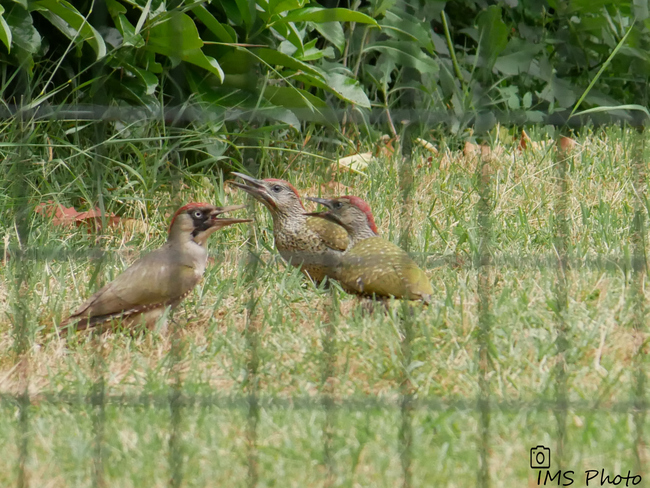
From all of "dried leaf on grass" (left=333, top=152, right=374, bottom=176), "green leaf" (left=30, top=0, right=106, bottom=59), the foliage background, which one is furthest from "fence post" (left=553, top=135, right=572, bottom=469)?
"green leaf" (left=30, top=0, right=106, bottom=59)

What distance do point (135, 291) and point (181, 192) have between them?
1.15 m

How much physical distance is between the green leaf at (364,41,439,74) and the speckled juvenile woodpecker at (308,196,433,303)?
4.80ft

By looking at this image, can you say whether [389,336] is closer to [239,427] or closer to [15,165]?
[239,427]

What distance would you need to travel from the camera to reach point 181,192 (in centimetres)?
371

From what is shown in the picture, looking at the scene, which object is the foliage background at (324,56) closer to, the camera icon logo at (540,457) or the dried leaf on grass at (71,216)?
the dried leaf on grass at (71,216)

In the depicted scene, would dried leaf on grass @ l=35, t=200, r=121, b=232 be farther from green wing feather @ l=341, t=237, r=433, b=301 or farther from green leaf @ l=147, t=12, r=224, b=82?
green wing feather @ l=341, t=237, r=433, b=301

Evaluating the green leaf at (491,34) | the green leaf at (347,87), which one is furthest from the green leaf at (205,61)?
the green leaf at (491,34)

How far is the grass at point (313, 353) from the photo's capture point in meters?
1.99

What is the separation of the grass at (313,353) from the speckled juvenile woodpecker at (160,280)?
75mm

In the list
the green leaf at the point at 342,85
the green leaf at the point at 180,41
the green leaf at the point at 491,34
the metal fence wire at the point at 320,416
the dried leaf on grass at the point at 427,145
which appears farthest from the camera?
the green leaf at the point at 491,34

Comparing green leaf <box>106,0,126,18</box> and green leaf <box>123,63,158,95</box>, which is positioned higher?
green leaf <box>106,0,126,18</box>

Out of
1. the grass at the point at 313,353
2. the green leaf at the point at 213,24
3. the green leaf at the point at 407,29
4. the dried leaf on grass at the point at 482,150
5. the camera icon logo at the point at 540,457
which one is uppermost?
the green leaf at the point at 407,29

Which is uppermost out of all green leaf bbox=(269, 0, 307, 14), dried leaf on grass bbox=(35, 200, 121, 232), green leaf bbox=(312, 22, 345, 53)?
green leaf bbox=(312, 22, 345, 53)

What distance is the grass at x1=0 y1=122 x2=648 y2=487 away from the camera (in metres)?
1.99
